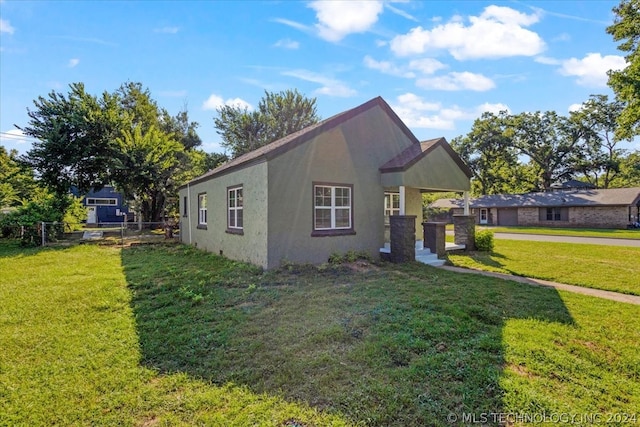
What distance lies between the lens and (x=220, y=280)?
311 inches

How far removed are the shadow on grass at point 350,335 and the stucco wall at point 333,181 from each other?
1.24 metres

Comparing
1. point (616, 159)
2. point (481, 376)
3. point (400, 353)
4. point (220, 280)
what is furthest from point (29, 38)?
point (616, 159)

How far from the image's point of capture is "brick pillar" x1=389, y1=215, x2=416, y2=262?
32.9 ft

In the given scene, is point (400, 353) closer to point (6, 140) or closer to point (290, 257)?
point (290, 257)

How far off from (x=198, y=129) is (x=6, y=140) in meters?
15.6

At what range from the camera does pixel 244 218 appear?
9.95m

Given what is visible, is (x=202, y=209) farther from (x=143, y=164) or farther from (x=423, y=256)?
(x=423, y=256)

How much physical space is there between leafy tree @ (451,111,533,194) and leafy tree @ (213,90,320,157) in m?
24.6

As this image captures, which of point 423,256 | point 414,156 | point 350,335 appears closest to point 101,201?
point 414,156

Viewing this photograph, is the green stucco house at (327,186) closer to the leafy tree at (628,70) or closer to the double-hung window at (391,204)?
the double-hung window at (391,204)

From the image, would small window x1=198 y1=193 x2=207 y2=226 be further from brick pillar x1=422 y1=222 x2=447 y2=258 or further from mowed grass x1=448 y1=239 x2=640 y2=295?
mowed grass x1=448 y1=239 x2=640 y2=295

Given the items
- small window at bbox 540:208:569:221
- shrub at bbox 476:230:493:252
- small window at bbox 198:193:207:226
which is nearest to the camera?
shrub at bbox 476:230:493:252

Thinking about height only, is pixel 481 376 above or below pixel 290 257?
below

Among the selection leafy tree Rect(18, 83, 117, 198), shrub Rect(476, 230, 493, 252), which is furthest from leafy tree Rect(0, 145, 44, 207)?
shrub Rect(476, 230, 493, 252)
